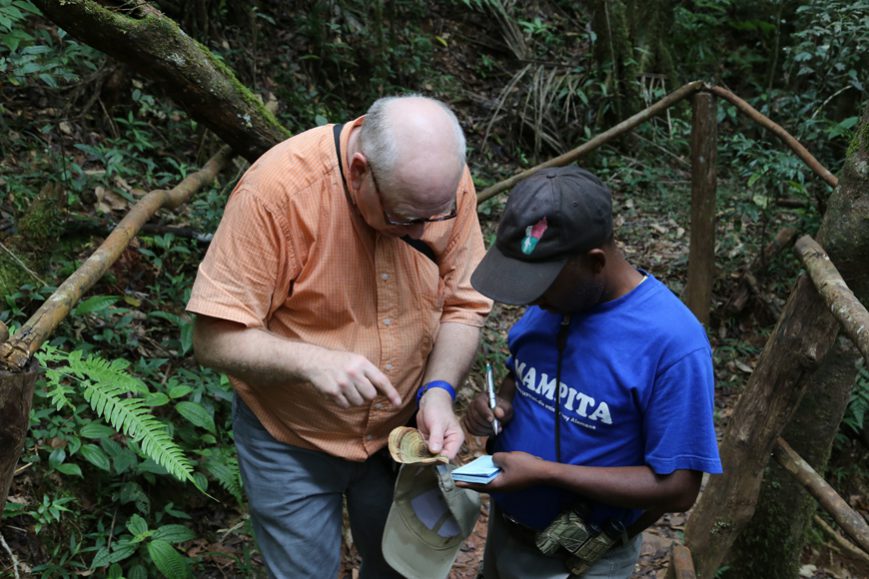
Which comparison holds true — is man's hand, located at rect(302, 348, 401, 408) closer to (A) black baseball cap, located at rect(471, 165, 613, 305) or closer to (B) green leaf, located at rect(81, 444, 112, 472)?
(A) black baseball cap, located at rect(471, 165, 613, 305)

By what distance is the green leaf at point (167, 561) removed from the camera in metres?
2.90

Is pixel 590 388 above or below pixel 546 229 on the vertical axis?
below

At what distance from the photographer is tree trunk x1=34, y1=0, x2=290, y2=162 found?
3.06 meters

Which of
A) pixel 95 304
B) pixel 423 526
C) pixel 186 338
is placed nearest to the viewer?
pixel 423 526

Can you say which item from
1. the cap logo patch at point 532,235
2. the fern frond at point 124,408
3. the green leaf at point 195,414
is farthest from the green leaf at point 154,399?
the cap logo patch at point 532,235

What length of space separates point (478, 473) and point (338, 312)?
60 cm

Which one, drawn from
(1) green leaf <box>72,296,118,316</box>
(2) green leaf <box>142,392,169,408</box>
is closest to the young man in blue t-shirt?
(2) green leaf <box>142,392,169,408</box>

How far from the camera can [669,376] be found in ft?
5.98

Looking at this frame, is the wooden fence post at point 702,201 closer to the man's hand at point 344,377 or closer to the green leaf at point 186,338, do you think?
the green leaf at point 186,338

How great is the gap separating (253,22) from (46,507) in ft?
15.0

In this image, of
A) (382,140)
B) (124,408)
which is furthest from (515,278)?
(124,408)

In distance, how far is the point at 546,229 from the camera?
73.6 inches

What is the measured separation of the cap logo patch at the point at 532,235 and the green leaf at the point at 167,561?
194 centimetres

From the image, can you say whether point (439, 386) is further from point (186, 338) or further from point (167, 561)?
point (186, 338)
